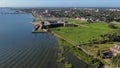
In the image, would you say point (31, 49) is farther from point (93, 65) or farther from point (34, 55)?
point (93, 65)

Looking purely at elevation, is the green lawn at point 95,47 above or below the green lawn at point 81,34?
above

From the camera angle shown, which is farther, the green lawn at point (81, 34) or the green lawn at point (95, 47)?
the green lawn at point (81, 34)

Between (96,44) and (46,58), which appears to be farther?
(96,44)

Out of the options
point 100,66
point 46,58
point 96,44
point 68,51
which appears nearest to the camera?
point 100,66

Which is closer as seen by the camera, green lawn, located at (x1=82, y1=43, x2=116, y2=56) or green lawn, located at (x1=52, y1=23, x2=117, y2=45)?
green lawn, located at (x1=82, y1=43, x2=116, y2=56)

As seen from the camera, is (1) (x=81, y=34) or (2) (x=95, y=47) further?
(1) (x=81, y=34)

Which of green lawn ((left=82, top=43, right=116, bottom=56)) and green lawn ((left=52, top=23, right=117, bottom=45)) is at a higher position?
green lawn ((left=82, top=43, right=116, bottom=56))

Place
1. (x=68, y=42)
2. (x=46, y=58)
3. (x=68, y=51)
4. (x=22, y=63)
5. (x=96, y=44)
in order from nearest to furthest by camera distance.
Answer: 1. (x=22, y=63)
2. (x=46, y=58)
3. (x=68, y=51)
4. (x=96, y=44)
5. (x=68, y=42)

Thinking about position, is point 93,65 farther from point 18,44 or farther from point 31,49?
point 18,44

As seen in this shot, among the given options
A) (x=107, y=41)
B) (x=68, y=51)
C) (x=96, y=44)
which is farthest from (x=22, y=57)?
(x=107, y=41)

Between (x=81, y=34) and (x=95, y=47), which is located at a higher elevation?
(x=95, y=47)
